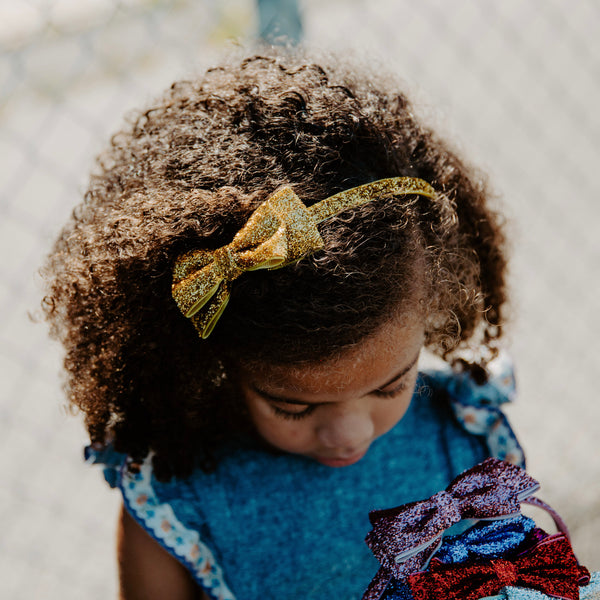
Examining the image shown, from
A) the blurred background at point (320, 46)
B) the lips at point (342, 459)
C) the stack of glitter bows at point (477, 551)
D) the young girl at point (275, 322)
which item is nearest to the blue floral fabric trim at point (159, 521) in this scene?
the young girl at point (275, 322)

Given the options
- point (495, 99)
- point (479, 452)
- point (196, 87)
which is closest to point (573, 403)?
point (479, 452)

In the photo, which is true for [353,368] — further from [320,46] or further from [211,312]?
[320,46]

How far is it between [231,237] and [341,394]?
217 millimetres

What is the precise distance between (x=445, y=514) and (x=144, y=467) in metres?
0.44

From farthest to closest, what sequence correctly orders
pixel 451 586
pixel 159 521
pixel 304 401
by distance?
pixel 159 521 < pixel 304 401 < pixel 451 586

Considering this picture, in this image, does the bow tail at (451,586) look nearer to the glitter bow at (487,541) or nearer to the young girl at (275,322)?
the glitter bow at (487,541)

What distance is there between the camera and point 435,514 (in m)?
0.70

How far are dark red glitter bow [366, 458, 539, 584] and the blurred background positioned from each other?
15.8 inches

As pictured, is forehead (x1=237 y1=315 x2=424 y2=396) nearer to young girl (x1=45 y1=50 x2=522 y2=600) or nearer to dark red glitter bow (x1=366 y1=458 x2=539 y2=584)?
young girl (x1=45 y1=50 x2=522 y2=600)

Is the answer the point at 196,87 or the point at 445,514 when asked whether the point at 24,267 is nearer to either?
the point at 196,87

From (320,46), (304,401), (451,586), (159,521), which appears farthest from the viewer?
(320,46)

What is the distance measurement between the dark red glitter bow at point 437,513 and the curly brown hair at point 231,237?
0.19 meters

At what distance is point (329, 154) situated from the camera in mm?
748

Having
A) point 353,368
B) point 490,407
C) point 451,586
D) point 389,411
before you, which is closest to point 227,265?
point 353,368
